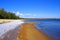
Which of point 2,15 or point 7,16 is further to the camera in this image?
point 7,16

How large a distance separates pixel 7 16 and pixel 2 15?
9.61 meters

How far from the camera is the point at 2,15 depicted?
298 ft

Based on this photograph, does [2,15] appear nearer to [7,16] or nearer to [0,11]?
[0,11]

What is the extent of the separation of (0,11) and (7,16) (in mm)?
10566

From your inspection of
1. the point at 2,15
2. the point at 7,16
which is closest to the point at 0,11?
the point at 2,15

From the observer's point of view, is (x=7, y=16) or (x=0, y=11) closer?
(x=0, y=11)

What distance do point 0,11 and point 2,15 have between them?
347 cm

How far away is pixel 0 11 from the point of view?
9081cm

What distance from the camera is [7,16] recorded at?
100062 mm
